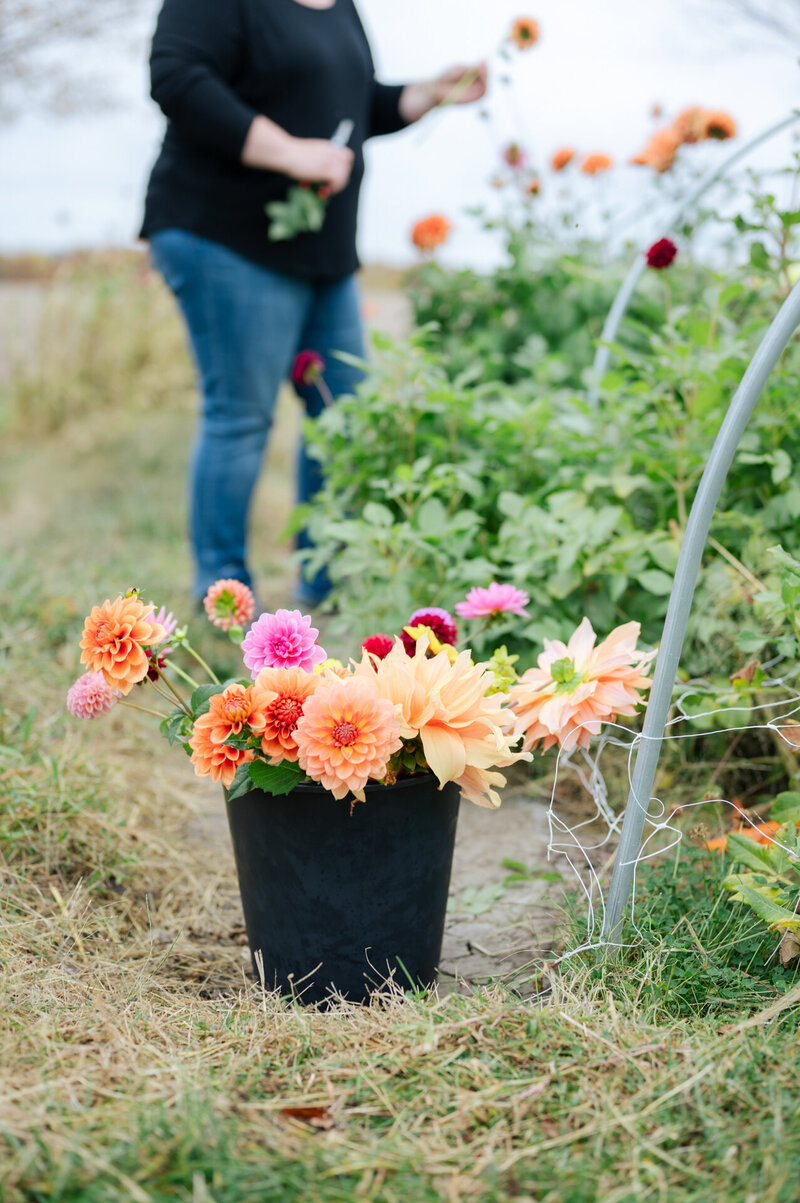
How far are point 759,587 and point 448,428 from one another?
839mm

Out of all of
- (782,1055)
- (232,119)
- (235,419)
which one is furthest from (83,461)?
(782,1055)

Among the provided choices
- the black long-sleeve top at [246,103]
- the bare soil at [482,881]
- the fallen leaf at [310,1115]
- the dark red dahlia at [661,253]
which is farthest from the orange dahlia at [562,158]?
the fallen leaf at [310,1115]

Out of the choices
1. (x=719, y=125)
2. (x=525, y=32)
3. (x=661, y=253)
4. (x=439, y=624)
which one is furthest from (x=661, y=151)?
(x=439, y=624)

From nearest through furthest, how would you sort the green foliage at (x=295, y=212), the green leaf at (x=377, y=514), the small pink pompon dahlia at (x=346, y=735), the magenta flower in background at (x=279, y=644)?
the small pink pompon dahlia at (x=346, y=735) < the magenta flower in background at (x=279, y=644) < the green leaf at (x=377, y=514) < the green foliage at (x=295, y=212)

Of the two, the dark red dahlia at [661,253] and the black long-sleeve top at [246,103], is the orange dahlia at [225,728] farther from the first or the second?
the black long-sleeve top at [246,103]

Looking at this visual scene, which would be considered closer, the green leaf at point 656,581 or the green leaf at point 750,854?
the green leaf at point 750,854

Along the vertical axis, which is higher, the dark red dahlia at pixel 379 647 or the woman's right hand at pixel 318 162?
the woman's right hand at pixel 318 162

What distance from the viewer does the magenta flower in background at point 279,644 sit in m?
1.15

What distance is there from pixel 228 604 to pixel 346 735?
1.27ft

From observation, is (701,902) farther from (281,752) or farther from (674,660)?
(281,752)

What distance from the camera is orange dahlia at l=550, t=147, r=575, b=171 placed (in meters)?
2.98

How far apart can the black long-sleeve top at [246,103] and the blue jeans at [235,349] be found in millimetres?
62

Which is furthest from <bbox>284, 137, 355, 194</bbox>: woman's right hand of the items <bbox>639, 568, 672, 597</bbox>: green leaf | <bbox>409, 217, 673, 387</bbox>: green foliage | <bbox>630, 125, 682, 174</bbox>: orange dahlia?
<bbox>639, 568, 672, 597</bbox>: green leaf

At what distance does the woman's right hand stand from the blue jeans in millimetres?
257
